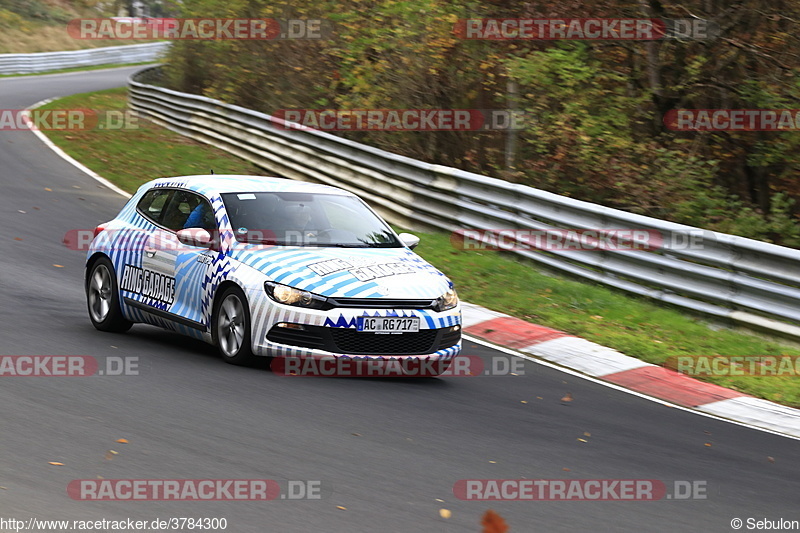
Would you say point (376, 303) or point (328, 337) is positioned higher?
point (376, 303)

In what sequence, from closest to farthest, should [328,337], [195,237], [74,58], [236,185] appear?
[328,337], [195,237], [236,185], [74,58]

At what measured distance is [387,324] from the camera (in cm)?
845

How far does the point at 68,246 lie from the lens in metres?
14.2

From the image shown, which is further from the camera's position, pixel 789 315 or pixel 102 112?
pixel 102 112

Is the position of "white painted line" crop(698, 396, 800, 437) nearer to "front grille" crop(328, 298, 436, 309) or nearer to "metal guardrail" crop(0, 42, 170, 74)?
"front grille" crop(328, 298, 436, 309)

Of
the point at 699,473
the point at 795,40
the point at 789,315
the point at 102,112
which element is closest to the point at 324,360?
the point at 699,473

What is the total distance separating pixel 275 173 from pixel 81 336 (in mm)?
12205

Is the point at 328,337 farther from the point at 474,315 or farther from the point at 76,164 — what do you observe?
the point at 76,164

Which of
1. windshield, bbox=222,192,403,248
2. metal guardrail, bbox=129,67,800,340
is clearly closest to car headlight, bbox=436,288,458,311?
windshield, bbox=222,192,403,248

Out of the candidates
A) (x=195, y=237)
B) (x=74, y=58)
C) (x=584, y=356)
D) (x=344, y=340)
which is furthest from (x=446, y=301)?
(x=74, y=58)

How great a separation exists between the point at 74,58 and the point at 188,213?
147 ft

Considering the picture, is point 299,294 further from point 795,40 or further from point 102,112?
point 102,112

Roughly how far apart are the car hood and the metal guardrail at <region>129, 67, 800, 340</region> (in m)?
3.92

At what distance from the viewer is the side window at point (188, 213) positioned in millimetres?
9477
